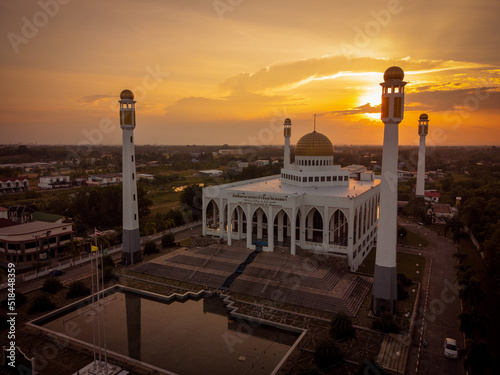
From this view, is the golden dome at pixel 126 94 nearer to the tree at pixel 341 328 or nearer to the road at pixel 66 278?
the road at pixel 66 278

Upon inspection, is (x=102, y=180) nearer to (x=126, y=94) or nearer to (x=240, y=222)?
(x=126, y=94)

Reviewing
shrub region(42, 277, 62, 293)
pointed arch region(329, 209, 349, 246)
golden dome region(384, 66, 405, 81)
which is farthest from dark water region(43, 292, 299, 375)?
golden dome region(384, 66, 405, 81)

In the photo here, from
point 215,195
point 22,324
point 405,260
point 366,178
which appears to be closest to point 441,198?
point 366,178

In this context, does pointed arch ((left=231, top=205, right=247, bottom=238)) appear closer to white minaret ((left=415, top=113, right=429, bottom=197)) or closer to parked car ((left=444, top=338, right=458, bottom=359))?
parked car ((left=444, top=338, right=458, bottom=359))

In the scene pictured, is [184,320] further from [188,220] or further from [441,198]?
[441,198]

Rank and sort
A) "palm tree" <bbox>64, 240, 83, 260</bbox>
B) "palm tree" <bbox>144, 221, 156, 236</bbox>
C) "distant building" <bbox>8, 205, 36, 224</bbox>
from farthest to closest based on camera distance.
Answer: "distant building" <bbox>8, 205, 36, 224</bbox>, "palm tree" <bbox>144, 221, 156, 236</bbox>, "palm tree" <bbox>64, 240, 83, 260</bbox>
